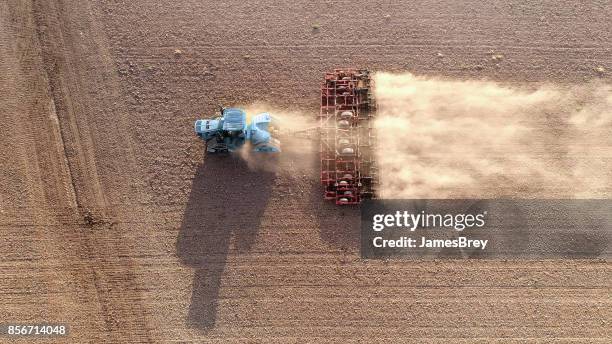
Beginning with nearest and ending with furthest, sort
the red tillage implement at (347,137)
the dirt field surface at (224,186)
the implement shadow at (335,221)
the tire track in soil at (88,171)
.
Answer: the dirt field surface at (224,186)
the tire track in soil at (88,171)
the implement shadow at (335,221)
the red tillage implement at (347,137)

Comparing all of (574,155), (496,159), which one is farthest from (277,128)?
(574,155)

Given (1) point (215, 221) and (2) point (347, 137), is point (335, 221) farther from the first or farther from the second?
(1) point (215, 221)

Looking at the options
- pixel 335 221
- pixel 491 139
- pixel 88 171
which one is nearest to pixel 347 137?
pixel 335 221

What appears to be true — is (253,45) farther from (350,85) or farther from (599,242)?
(599,242)

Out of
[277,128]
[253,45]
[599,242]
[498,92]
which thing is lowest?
[599,242]

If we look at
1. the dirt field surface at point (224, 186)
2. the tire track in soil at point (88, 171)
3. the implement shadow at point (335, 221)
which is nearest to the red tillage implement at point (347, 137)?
the implement shadow at point (335, 221)

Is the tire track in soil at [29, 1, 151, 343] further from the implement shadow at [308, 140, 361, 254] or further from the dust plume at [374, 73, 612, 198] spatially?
the dust plume at [374, 73, 612, 198]

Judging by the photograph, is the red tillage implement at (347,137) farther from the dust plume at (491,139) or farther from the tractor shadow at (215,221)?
the tractor shadow at (215,221)
